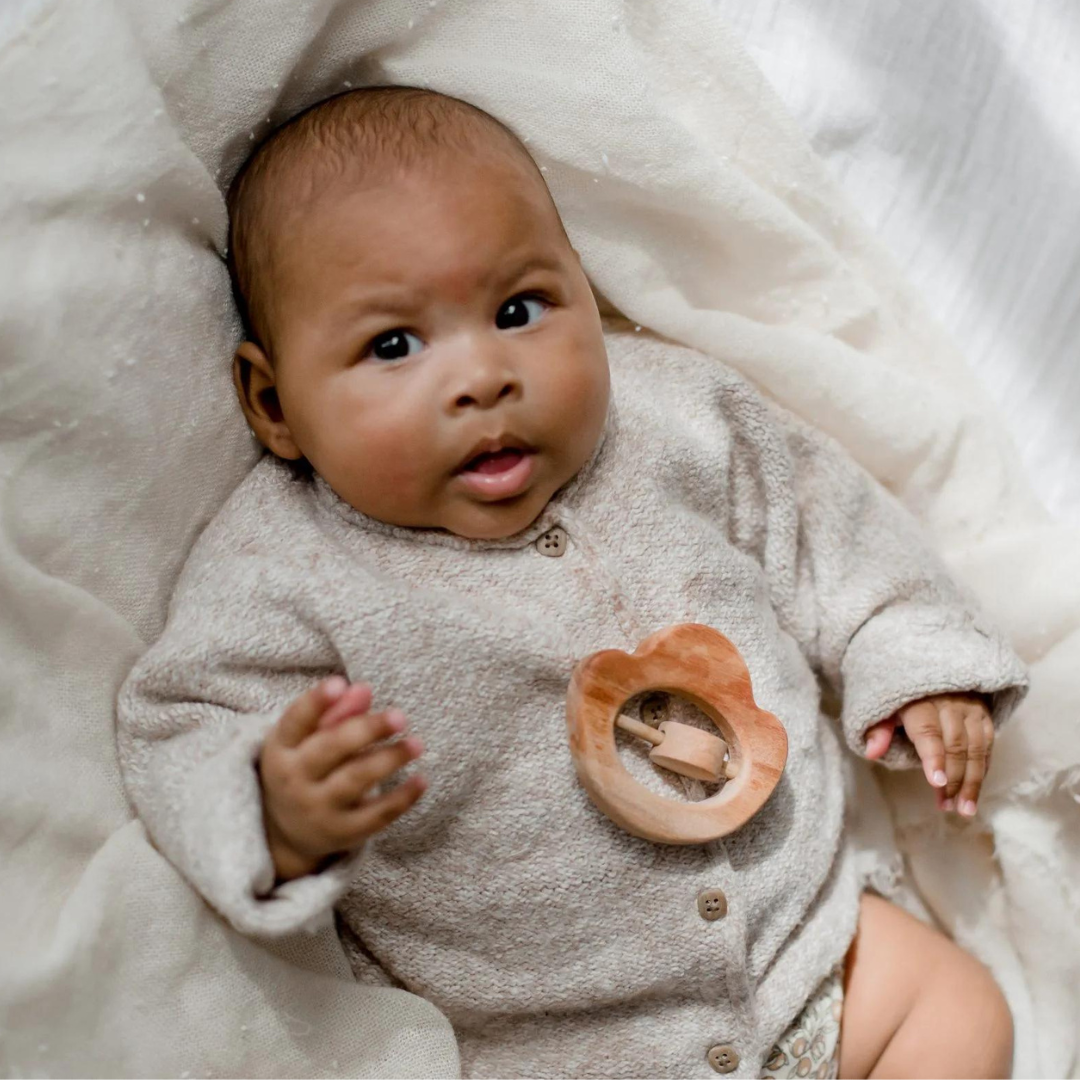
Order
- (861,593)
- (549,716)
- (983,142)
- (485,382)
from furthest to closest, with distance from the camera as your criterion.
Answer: (983,142) → (861,593) → (549,716) → (485,382)

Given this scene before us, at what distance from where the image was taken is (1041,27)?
1.52m

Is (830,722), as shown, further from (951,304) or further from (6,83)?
(6,83)

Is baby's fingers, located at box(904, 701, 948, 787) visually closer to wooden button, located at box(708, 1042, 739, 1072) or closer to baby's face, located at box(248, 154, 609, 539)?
wooden button, located at box(708, 1042, 739, 1072)

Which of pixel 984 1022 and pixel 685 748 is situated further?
pixel 984 1022

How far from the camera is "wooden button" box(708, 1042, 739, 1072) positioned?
116 cm

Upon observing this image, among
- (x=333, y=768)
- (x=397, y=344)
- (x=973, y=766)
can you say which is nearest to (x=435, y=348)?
(x=397, y=344)

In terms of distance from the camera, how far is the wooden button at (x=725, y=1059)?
1164 mm

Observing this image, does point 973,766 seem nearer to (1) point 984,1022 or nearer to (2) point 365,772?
(1) point 984,1022

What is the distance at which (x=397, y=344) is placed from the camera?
110cm

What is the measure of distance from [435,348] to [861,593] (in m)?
0.51

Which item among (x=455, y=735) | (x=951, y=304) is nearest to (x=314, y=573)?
(x=455, y=735)

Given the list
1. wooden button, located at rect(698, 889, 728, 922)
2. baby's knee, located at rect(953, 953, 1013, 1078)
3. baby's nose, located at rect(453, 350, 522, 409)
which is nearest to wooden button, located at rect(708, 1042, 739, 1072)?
wooden button, located at rect(698, 889, 728, 922)

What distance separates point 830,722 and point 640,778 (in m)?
0.36

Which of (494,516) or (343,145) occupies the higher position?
(343,145)
